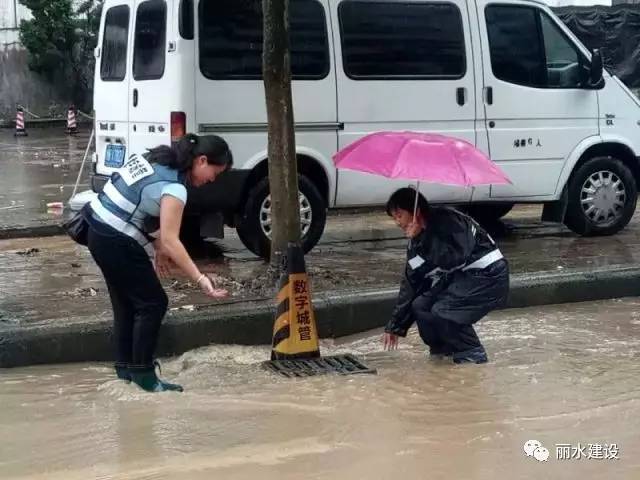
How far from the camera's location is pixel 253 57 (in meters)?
7.82

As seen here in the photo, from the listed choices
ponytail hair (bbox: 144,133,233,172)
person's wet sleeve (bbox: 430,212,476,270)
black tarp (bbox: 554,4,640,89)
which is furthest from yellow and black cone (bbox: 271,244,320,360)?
black tarp (bbox: 554,4,640,89)

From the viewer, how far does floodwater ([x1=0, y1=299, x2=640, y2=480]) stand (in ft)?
13.6

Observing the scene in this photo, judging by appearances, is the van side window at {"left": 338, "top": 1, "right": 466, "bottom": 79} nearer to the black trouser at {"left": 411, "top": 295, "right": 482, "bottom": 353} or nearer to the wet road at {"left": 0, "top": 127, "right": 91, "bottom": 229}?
the black trouser at {"left": 411, "top": 295, "right": 482, "bottom": 353}

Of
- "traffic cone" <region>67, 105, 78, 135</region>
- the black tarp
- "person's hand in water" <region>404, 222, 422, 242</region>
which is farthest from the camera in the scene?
"traffic cone" <region>67, 105, 78, 135</region>

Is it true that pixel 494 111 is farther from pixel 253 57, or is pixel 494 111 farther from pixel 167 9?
pixel 167 9

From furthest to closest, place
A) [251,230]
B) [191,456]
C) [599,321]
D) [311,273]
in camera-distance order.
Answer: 1. [251,230]
2. [311,273]
3. [599,321]
4. [191,456]

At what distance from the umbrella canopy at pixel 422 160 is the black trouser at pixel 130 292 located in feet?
4.21

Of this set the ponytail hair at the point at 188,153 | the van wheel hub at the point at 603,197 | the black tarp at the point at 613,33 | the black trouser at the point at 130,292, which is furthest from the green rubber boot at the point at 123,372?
the black tarp at the point at 613,33

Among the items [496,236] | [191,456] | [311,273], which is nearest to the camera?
[191,456]

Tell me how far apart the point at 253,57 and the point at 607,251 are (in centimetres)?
349

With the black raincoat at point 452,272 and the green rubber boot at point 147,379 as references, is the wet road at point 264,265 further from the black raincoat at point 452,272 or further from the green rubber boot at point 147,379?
the black raincoat at point 452,272

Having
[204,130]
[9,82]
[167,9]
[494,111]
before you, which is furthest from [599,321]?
[9,82]

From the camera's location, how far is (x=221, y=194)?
7816mm

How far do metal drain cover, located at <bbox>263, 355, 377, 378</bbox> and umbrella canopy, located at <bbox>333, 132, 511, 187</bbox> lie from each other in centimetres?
111
